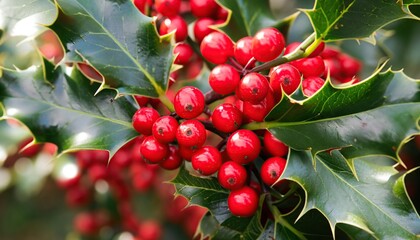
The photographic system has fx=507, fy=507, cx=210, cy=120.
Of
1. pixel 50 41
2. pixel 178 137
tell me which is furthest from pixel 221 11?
pixel 50 41

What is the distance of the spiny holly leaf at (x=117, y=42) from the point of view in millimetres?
972

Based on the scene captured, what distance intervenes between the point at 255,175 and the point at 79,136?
370mm

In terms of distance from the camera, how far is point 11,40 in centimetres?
170

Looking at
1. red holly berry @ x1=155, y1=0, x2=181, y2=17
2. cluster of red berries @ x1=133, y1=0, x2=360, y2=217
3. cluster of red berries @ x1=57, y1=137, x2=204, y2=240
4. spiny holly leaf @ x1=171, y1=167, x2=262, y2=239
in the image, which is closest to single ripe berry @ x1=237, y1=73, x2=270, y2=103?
cluster of red berries @ x1=133, y1=0, x2=360, y2=217

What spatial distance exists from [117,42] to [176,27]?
0.19m

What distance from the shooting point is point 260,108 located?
922 millimetres

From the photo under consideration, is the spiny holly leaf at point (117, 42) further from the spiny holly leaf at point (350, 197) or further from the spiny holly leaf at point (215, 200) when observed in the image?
the spiny holly leaf at point (350, 197)

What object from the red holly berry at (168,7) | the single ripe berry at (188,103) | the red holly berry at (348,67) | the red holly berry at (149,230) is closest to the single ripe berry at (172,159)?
the single ripe berry at (188,103)

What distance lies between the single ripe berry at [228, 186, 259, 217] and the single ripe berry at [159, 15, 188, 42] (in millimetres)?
397

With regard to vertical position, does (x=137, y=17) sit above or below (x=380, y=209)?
above

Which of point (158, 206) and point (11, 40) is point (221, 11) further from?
point (158, 206)

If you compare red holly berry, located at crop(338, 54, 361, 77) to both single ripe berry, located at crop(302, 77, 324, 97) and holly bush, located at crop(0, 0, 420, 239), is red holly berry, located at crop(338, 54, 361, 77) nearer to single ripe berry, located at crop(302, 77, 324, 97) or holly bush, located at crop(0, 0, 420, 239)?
holly bush, located at crop(0, 0, 420, 239)

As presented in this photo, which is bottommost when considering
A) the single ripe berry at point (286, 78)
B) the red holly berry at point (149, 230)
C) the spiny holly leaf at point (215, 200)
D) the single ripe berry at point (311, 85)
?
the red holly berry at point (149, 230)

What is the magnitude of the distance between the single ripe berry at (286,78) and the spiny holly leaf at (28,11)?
1.54ft
